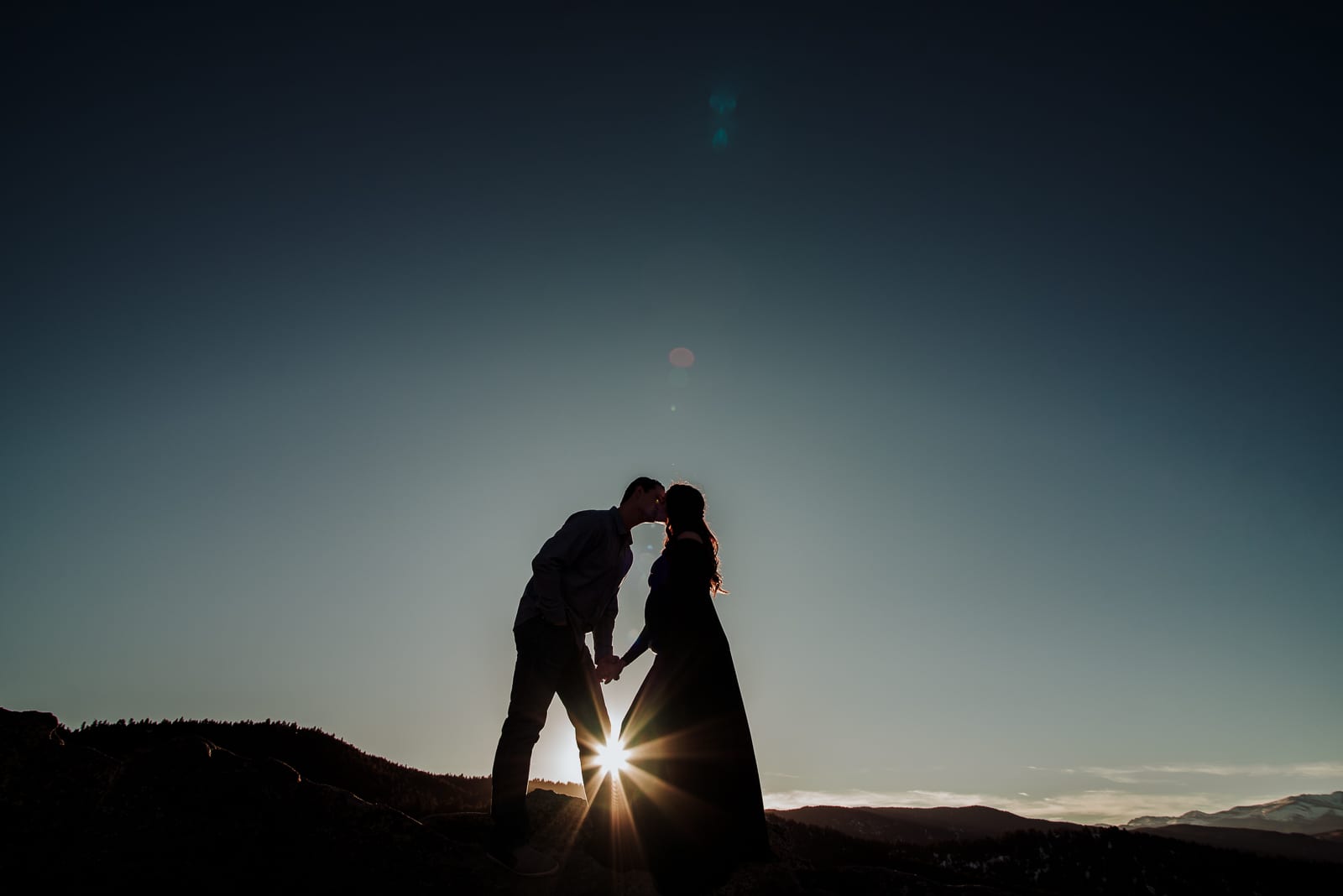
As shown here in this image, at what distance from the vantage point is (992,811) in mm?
43281

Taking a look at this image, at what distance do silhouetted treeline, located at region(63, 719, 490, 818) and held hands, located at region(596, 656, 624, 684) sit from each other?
8.01 metres

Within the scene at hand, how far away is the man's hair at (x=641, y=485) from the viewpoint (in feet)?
19.6

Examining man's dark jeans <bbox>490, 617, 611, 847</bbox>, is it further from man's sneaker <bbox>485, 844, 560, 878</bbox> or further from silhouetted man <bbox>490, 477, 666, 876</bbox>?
man's sneaker <bbox>485, 844, 560, 878</bbox>

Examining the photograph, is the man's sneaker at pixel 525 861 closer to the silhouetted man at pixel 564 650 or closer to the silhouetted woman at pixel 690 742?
the silhouetted man at pixel 564 650

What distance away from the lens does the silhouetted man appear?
4672 mm

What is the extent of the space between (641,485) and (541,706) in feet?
6.78

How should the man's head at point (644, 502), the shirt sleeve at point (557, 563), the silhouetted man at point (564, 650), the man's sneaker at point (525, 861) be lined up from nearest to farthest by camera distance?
1. the man's sneaker at point (525, 861)
2. the silhouetted man at point (564, 650)
3. the shirt sleeve at point (557, 563)
4. the man's head at point (644, 502)

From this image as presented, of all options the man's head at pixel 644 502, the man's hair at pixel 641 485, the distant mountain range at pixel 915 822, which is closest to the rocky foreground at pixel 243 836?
the man's head at pixel 644 502

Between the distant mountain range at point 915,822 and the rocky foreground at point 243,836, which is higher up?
the rocky foreground at point 243,836

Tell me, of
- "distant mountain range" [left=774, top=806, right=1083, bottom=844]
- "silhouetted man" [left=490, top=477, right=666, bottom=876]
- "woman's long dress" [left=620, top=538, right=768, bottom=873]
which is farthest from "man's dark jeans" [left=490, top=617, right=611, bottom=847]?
"distant mountain range" [left=774, top=806, right=1083, bottom=844]

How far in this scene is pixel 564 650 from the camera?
16.9ft

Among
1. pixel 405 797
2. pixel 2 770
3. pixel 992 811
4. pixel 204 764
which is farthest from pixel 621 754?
pixel 992 811

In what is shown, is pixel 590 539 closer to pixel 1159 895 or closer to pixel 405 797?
pixel 405 797

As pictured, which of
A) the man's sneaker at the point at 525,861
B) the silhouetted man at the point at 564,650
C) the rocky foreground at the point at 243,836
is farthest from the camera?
the silhouetted man at the point at 564,650
